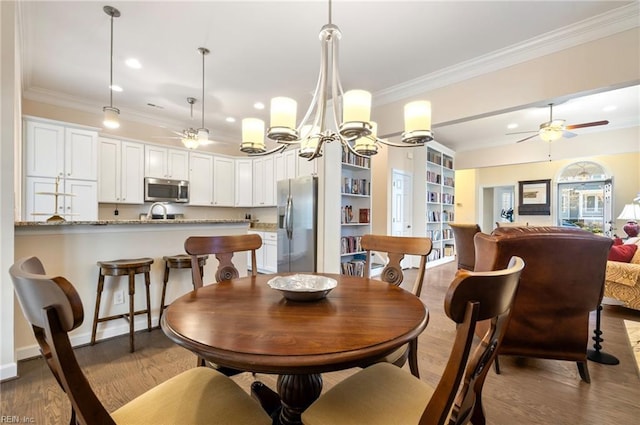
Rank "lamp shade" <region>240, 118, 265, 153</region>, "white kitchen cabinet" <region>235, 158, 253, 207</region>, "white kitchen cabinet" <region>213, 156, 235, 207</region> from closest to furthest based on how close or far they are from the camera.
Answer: "lamp shade" <region>240, 118, 265, 153</region>
"white kitchen cabinet" <region>213, 156, 235, 207</region>
"white kitchen cabinet" <region>235, 158, 253, 207</region>

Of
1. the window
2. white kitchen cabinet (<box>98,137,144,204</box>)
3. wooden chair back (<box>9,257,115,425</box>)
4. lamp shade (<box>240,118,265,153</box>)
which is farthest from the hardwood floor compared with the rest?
the window

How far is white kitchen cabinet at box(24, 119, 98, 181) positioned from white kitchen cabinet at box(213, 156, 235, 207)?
1966 mm

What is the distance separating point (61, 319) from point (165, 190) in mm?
4759

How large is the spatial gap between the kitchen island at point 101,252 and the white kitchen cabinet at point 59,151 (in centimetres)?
203

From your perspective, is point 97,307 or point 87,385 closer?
point 87,385

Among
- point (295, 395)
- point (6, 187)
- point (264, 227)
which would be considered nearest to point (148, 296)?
point (6, 187)

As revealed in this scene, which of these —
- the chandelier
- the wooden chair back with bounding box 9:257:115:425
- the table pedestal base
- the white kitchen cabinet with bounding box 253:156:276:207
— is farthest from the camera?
the white kitchen cabinet with bounding box 253:156:276:207

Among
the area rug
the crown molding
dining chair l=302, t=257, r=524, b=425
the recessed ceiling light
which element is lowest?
the area rug

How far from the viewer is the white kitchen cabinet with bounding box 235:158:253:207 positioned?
230 inches

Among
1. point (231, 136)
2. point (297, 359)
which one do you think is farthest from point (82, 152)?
point (297, 359)

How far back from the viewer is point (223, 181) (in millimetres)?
5730

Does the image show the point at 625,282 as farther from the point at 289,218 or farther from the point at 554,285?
the point at 289,218

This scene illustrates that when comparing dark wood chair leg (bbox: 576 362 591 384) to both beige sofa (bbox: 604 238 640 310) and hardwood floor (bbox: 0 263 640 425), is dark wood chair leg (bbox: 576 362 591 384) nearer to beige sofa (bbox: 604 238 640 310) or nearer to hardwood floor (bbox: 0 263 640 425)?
hardwood floor (bbox: 0 263 640 425)

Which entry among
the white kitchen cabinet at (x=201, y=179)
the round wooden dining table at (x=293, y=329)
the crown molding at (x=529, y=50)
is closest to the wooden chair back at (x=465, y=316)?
the round wooden dining table at (x=293, y=329)
